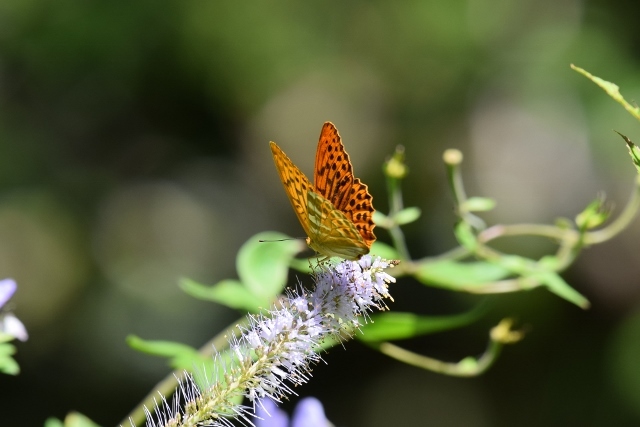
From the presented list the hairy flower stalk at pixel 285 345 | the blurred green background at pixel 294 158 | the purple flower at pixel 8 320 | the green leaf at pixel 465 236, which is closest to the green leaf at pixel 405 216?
the green leaf at pixel 465 236

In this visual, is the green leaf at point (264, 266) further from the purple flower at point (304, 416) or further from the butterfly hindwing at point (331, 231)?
the butterfly hindwing at point (331, 231)

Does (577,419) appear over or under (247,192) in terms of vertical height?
under

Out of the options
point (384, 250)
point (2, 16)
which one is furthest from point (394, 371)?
point (384, 250)

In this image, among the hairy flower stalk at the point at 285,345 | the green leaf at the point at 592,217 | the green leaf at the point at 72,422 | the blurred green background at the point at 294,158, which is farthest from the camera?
the blurred green background at the point at 294,158

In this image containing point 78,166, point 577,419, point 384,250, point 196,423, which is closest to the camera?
point 196,423

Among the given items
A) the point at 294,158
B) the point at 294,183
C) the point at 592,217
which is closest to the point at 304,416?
the point at 294,183

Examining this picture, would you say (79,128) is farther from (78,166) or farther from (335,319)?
(335,319)
